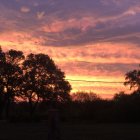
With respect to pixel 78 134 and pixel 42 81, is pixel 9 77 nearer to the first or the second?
pixel 42 81

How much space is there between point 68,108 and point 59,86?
19.6 feet

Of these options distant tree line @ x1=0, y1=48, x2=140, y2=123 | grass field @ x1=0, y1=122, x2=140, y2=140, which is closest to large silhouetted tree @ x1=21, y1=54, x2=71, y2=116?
distant tree line @ x1=0, y1=48, x2=140, y2=123

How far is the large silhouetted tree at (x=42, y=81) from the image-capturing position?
8338 cm

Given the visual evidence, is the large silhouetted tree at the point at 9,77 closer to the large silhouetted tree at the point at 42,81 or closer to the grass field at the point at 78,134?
the large silhouetted tree at the point at 42,81

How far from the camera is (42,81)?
8419 centimetres

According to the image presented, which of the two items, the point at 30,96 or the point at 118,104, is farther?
the point at 30,96

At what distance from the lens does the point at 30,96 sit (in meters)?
83.4

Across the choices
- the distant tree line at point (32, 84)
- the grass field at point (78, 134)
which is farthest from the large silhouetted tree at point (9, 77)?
the grass field at point (78, 134)

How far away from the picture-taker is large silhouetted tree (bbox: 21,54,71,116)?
83375 mm

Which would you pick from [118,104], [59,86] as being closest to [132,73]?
[59,86]

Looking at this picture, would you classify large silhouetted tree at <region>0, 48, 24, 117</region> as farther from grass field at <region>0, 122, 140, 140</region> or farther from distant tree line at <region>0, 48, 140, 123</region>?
grass field at <region>0, 122, 140, 140</region>

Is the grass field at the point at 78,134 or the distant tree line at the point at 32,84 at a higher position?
the distant tree line at the point at 32,84

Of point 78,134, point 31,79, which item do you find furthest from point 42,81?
point 78,134

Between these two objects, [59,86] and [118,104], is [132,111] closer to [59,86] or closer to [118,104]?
[118,104]
